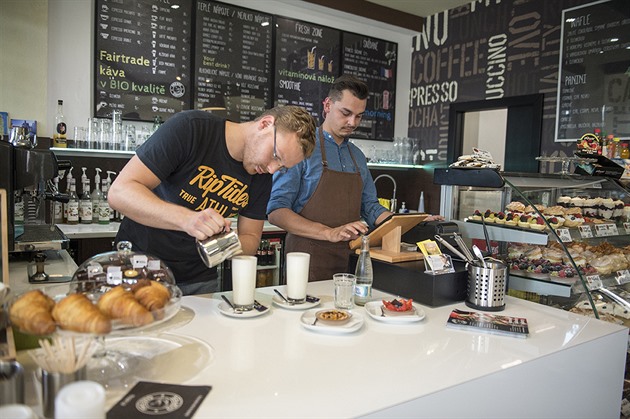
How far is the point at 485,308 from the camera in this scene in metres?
1.80

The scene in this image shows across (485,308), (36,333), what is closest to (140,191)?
(36,333)

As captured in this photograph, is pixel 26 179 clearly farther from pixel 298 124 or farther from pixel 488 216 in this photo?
pixel 488 216

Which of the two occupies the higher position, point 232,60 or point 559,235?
point 232,60

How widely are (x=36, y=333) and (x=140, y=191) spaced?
2.75 ft

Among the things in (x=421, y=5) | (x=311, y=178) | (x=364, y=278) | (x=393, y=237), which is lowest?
(x=364, y=278)

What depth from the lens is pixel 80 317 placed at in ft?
3.10

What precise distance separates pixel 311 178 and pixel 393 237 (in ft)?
2.57

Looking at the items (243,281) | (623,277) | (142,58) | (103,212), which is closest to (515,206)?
(623,277)

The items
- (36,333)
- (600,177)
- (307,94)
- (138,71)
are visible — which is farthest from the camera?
(307,94)

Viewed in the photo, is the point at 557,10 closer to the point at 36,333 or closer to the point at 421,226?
the point at 421,226

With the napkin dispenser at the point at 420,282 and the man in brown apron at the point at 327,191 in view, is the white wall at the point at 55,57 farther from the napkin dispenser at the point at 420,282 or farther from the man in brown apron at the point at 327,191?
the napkin dispenser at the point at 420,282

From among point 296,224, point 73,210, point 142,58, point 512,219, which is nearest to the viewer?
point 512,219

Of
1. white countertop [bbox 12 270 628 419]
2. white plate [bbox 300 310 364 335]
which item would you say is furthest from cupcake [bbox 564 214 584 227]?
white plate [bbox 300 310 364 335]

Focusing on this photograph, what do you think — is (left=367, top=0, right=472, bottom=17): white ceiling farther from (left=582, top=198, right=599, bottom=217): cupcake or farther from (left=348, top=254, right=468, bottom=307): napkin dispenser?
(left=348, top=254, right=468, bottom=307): napkin dispenser
